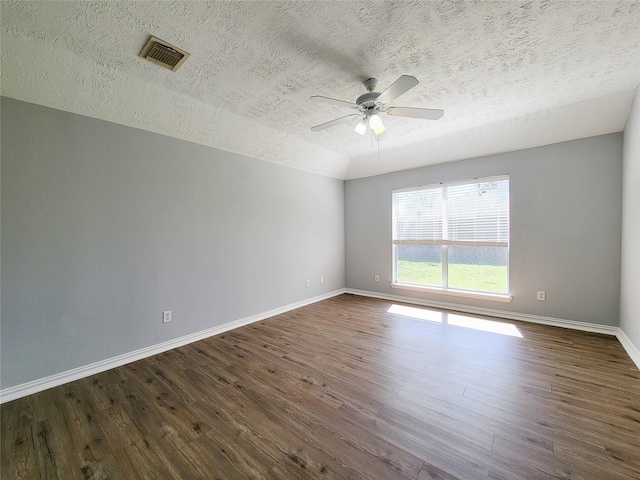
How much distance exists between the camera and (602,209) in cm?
301

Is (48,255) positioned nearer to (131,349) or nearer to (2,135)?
(2,135)

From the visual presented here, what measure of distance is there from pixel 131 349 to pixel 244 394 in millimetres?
1437


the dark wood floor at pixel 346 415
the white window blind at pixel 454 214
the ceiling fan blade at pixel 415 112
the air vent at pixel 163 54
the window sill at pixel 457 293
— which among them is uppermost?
the air vent at pixel 163 54

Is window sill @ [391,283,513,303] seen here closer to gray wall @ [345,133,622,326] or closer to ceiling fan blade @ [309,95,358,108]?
gray wall @ [345,133,622,326]

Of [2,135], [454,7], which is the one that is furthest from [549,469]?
[2,135]

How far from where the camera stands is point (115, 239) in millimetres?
2451

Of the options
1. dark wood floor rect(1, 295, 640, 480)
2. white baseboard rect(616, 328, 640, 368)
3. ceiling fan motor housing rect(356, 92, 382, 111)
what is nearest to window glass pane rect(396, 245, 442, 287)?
dark wood floor rect(1, 295, 640, 480)

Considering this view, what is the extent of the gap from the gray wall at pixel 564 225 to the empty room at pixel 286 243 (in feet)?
0.07

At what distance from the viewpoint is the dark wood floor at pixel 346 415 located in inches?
52.8

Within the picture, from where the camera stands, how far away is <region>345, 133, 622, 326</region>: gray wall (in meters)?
2.99

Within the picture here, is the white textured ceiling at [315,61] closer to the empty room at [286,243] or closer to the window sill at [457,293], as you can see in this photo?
the empty room at [286,243]

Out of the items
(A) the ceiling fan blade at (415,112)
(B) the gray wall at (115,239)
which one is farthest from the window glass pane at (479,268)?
(B) the gray wall at (115,239)

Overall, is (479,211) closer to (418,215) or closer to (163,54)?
(418,215)

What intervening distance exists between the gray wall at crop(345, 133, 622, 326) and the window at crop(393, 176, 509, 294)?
16 centimetres
